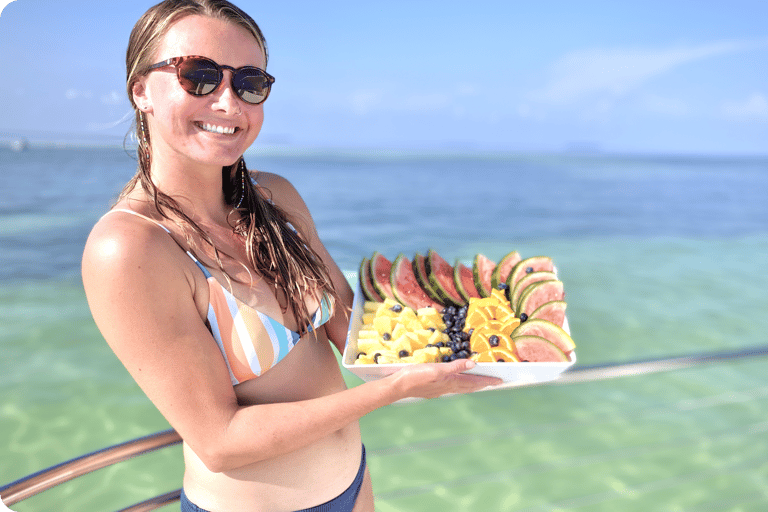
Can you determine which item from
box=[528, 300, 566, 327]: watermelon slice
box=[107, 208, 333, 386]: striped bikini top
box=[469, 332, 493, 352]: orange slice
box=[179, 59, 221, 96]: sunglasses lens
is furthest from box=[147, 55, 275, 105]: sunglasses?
box=[528, 300, 566, 327]: watermelon slice

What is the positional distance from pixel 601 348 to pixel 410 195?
1700cm

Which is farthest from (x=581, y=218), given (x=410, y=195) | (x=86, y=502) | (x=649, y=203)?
(x=86, y=502)

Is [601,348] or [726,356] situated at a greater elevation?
[726,356]

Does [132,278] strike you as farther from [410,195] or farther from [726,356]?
[410,195]

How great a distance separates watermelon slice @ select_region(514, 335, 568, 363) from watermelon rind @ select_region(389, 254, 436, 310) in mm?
511

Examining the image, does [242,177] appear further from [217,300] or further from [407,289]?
[407,289]

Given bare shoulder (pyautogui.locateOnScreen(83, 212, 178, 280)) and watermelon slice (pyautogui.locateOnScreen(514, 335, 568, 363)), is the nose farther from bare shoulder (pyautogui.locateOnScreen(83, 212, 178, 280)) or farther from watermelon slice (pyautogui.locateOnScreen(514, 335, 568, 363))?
watermelon slice (pyautogui.locateOnScreen(514, 335, 568, 363))

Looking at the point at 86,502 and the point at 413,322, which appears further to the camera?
the point at 86,502

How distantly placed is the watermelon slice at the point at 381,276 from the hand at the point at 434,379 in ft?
2.44

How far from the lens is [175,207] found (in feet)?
4.49

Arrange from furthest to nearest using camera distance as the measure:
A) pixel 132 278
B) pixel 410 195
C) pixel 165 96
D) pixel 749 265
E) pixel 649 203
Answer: pixel 410 195 < pixel 649 203 < pixel 749 265 < pixel 165 96 < pixel 132 278

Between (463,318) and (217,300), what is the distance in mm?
1101

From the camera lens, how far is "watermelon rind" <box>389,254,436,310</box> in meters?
2.25

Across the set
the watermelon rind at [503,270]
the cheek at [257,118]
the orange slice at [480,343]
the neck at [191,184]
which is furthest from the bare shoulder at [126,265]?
the watermelon rind at [503,270]
